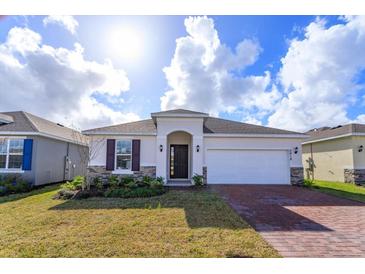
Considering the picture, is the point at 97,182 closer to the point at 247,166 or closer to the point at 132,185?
the point at 132,185

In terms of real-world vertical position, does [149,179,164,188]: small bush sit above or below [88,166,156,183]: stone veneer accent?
below

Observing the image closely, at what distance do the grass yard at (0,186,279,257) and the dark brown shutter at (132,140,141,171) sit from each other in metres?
4.61

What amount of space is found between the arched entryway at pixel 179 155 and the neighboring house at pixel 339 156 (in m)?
11.2

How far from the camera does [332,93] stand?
15070mm

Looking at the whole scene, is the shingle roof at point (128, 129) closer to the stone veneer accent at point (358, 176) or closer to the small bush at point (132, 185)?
the small bush at point (132, 185)

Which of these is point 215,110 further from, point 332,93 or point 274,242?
point 274,242

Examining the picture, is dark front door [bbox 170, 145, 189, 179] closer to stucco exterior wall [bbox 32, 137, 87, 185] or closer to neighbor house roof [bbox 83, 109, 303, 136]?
neighbor house roof [bbox 83, 109, 303, 136]

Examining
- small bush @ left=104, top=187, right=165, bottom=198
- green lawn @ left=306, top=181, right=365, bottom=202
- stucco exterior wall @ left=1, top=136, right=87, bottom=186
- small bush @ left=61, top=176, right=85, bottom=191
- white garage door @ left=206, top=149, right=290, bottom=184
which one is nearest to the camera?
small bush @ left=104, top=187, right=165, bottom=198

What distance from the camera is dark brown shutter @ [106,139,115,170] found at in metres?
12.0

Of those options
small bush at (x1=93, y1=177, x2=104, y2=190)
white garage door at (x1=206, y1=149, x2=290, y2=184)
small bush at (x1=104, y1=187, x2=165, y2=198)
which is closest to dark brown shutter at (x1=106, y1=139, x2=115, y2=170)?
small bush at (x1=93, y1=177, x2=104, y2=190)

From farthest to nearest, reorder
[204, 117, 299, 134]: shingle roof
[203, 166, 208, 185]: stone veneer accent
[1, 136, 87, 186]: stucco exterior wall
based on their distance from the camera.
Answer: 1. [204, 117, 299, 134]: shingle roof
2. [203, 166, 208, 185]: stone veneer accent
3. [1, 136, 87, 186]: stucco exterior wall

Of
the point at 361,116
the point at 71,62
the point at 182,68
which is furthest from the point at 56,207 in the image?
the point at 361,116

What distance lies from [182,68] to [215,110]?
7.04 metres
